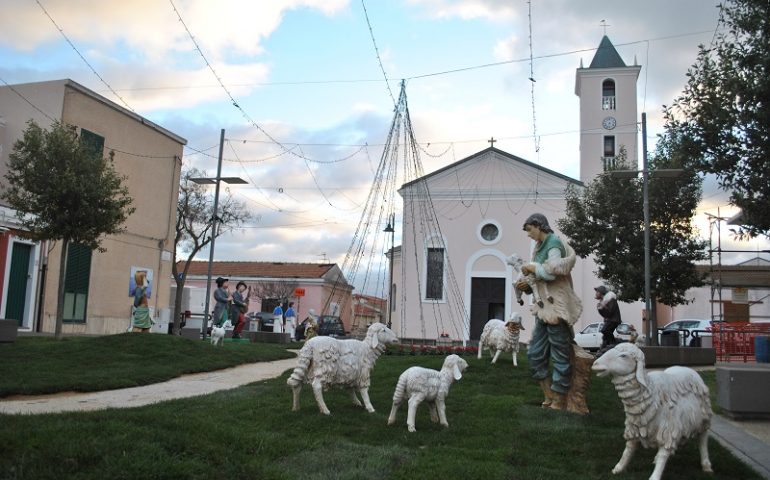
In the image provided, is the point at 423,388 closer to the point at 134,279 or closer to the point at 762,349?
the point at 762,349

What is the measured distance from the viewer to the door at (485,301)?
34.8m

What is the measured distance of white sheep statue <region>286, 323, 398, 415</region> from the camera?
751 cm

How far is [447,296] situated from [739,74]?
84.8ft

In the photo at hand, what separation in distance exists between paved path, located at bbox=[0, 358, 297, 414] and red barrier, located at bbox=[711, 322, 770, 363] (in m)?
13.5

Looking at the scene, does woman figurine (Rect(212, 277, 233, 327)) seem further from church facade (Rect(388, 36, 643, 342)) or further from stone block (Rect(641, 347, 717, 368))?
church facade (Rect(388, 36, 643, 342))

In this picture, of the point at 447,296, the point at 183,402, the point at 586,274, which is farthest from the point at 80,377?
the point at 586,274

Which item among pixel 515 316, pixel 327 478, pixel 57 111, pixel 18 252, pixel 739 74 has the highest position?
pixel 57 111

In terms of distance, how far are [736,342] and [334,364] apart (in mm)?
16597

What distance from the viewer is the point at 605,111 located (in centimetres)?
3747

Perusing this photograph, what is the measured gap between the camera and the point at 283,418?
23.8 feet

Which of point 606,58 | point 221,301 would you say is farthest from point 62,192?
point 606,58

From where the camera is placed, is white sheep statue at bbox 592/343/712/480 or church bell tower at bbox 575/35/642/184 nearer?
white sheep statue at bbox 592/343/712/480

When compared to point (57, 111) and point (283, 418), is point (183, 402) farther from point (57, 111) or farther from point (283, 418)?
point (57, 111)

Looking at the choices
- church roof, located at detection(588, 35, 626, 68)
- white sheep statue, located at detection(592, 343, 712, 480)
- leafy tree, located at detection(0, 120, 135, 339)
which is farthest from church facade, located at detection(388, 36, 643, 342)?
white sheep statue, located at detection(592, 343, 712, 480)
